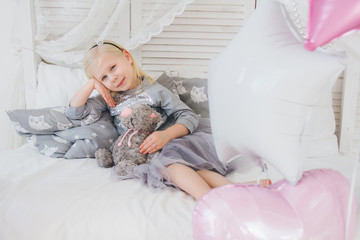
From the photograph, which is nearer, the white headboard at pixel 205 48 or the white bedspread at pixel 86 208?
the white bedspread at pixel 86 208

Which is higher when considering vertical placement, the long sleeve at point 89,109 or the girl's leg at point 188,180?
the long sleeve at point 89,109

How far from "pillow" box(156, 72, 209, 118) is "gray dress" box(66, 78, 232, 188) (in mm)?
111

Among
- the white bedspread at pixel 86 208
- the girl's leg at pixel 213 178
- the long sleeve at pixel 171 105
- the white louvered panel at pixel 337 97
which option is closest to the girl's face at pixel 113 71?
the long sleeve at pixel 171 105

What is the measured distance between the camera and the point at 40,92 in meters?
1.58

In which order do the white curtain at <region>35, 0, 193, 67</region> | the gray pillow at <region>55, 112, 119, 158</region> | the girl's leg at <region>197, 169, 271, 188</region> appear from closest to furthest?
1. the girl's leg at <region>197, 169, 271, 188</region>
2. the gray pillow at <region>55, 112, 119, 158</region>
3. the white curtain at <region>35, 0, 193, 67</region>

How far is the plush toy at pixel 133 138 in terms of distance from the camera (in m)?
1.16

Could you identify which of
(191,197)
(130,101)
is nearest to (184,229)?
(191,197)

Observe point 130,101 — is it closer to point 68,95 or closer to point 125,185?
point 68,95

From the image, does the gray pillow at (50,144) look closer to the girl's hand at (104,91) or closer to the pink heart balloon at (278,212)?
the girl's hand at (104,91)

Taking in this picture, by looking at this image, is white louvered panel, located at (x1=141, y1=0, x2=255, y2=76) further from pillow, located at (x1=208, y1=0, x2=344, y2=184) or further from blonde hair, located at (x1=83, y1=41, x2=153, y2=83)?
pillow, located at (x1=208, y1=0, x2=344, y2=184)

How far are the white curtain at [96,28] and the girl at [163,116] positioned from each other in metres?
0.21

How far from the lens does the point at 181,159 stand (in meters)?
1.07

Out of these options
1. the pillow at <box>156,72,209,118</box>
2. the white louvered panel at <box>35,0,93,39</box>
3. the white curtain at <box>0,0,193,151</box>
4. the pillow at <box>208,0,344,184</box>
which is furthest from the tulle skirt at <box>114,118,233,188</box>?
the white louvered panel at <box>35,0,93,39</box>

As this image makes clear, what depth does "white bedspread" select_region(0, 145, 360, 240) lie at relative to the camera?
0.79 metres
